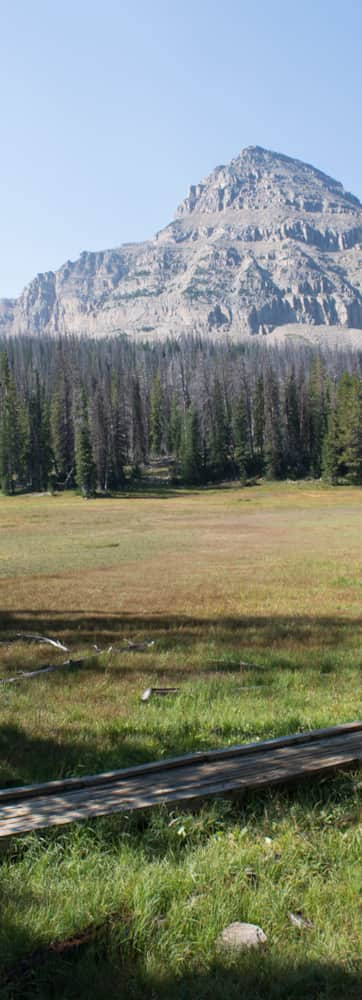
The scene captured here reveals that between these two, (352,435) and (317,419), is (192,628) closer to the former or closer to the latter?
(352,435)

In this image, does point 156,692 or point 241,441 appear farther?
point 241,441

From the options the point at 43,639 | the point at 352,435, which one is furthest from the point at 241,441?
the point at 43,639

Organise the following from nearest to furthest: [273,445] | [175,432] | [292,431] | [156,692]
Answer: [156,692] → [273,445] → [175,432] → [292,431]

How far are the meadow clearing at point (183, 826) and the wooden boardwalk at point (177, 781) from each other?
0.13m

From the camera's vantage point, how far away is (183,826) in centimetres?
470

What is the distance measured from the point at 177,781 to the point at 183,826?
50 centimetres

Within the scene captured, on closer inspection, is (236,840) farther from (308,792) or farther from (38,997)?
(38,997)

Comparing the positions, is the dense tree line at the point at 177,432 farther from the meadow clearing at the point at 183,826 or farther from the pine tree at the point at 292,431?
the meadow clearing at the point at 183,826

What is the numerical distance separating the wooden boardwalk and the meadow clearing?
0.41ft

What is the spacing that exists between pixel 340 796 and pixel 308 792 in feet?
0.91

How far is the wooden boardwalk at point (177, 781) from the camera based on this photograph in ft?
15.4

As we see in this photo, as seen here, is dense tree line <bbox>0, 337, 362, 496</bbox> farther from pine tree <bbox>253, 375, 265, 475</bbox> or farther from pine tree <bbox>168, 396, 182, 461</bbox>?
pine tree <bbox>168, 396, 182, 461</bbox>

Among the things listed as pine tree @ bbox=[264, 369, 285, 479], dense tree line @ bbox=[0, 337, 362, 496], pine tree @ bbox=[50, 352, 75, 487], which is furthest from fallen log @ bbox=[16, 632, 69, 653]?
pine tree @ bbox=[264, 369, 285, 479]

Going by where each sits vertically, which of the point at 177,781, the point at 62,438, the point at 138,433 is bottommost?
the point at 177,781
